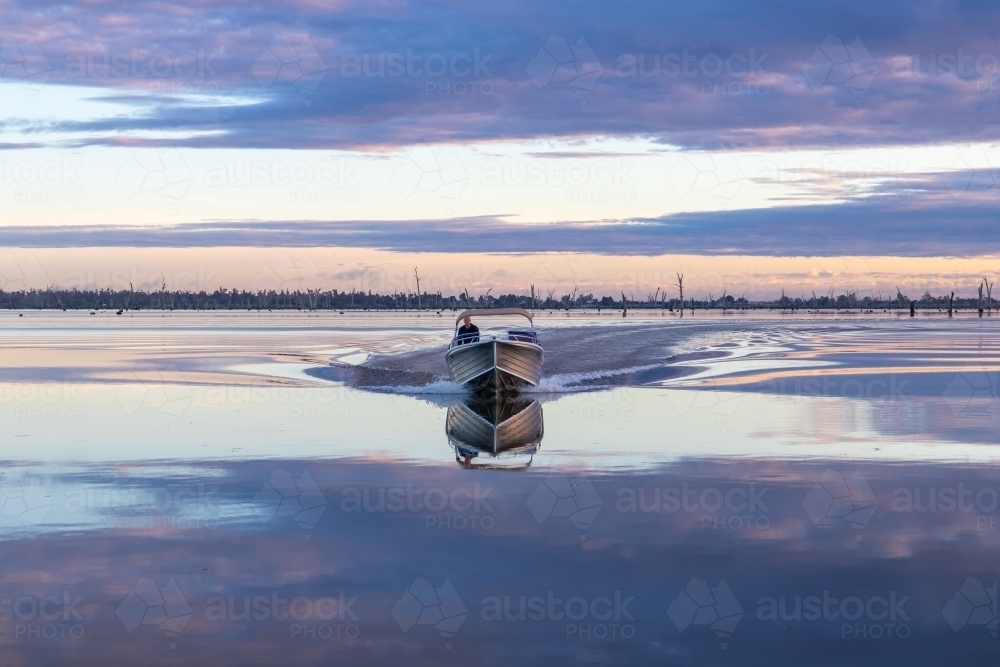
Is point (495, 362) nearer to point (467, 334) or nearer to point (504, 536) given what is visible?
point (467, 334)

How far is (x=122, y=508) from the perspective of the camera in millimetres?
14117

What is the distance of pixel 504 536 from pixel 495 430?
11.7 meters

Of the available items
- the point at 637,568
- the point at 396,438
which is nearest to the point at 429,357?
the point at 396,438

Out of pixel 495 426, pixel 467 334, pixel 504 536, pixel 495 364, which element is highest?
pixel 467 334

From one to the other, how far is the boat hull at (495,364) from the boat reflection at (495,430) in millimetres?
620

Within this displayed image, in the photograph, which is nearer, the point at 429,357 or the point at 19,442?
the point at 19,442

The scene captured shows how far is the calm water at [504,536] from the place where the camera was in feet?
29.1

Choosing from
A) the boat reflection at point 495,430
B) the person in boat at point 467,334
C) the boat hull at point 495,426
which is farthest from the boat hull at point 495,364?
the boat hull at point 495,426

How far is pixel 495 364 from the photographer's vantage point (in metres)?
33.5

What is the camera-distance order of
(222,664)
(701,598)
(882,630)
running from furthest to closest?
(701,598) → (882,630) → (222,664)

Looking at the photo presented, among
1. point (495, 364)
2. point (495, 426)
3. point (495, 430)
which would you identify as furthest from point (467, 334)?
point (495, 430)

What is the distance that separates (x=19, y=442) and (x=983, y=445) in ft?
56.6

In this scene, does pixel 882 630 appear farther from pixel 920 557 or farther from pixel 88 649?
pixel 88 649

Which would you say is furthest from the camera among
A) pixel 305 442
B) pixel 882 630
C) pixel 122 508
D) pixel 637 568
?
pixel 305 442
